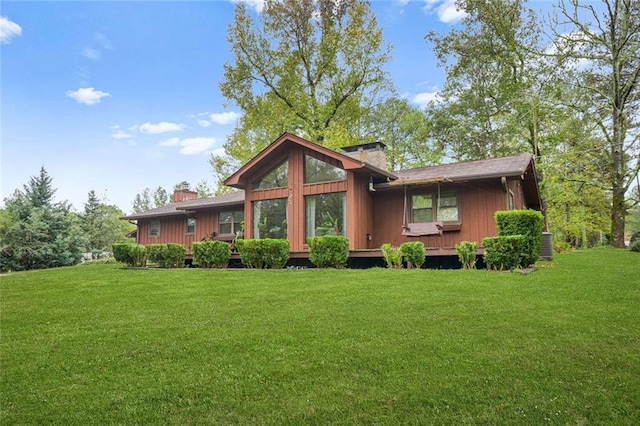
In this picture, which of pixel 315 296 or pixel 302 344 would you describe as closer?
pixel 302 344

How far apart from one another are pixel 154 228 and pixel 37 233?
5.51 metres

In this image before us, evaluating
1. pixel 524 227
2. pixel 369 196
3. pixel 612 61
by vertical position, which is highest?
pixel 612 61

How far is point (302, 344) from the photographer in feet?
13.3

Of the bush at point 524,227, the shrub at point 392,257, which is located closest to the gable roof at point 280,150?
the shrub at point 392,257

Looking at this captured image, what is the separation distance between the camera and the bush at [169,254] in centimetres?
1360

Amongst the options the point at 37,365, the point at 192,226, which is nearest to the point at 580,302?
the point at 37,365

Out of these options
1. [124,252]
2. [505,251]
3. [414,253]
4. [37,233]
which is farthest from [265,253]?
[37,233]

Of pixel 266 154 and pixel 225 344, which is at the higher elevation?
pixel 266 154

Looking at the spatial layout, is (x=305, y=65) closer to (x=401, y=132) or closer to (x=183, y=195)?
(x=401, y=132)

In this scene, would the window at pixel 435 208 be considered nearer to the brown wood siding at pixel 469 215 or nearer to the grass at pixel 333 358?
the brown wood siding at pixel 469 215

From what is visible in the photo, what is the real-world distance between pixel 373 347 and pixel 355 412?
4.05 ft

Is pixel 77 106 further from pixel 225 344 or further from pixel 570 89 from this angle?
pixel 570 89

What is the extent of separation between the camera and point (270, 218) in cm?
1413

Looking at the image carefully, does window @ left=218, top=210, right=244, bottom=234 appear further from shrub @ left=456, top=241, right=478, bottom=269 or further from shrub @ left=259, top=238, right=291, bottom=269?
shrub @ left=456, top=241, right=478, bottom=269
